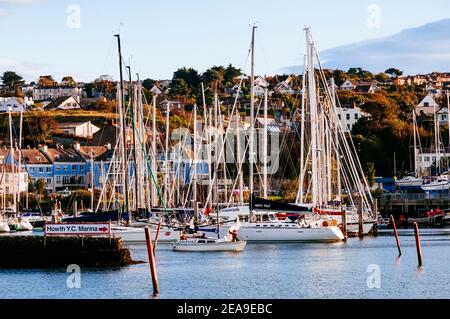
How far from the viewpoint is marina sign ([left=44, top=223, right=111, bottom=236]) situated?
4897 centimetres

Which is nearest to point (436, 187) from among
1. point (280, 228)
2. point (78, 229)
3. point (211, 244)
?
point (280, 228)

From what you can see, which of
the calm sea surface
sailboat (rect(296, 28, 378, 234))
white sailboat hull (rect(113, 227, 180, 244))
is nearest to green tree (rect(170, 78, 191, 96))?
sailboat (rect(296, 28, 378, 234))

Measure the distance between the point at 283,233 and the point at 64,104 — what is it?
12514 cm

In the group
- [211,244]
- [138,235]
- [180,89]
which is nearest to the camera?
[211,244]

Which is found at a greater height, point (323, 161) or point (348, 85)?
point (348, 85)

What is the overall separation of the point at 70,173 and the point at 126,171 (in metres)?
65.9

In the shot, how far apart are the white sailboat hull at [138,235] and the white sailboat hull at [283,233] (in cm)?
458

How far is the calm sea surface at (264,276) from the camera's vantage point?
131ft

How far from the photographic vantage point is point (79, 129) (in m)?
154

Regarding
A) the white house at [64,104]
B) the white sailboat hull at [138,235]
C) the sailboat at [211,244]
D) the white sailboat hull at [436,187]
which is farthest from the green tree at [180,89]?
the sailboat at [211,244]
